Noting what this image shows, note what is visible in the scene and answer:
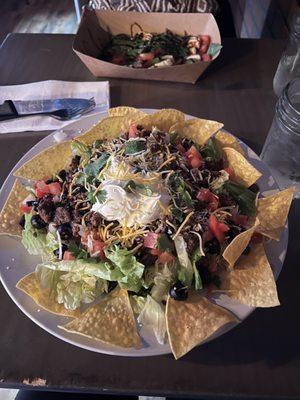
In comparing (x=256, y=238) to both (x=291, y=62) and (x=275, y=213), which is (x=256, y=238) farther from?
(x=291, y=62)

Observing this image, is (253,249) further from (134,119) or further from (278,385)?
(134,119)

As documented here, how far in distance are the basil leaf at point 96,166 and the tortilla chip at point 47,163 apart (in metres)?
0.16

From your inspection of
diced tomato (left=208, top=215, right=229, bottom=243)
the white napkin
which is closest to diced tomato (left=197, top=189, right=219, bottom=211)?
diced tomato (left=208, top=215, right=229, bottom=243)

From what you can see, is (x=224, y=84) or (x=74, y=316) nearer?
(x=74, y=316)

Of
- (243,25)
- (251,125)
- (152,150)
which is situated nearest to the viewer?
(152,150)

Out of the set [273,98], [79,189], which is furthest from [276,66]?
[79,189]

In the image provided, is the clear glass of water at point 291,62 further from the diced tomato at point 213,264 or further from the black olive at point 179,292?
the black olive at point 179,292

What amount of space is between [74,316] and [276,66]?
156 cm

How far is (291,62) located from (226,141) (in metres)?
0.57

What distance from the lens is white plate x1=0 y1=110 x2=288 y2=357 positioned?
0.92 meters

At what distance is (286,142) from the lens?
1282 mm

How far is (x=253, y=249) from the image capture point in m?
1.09

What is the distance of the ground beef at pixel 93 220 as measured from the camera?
108 centimetres

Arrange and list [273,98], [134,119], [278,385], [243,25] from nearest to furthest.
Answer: [278,385] < [134,119] < [273,98] < [243,25]
